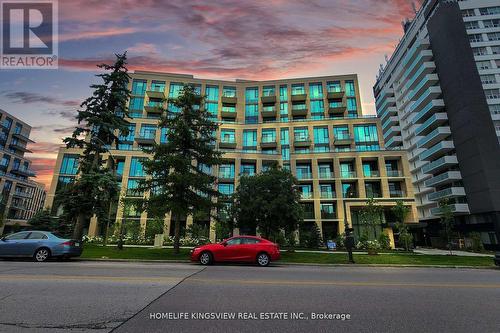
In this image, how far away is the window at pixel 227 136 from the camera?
53000 mm

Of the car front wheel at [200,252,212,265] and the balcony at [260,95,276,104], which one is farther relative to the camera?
the balcony at [260,95,276,104]

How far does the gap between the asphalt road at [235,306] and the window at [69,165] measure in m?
45.0

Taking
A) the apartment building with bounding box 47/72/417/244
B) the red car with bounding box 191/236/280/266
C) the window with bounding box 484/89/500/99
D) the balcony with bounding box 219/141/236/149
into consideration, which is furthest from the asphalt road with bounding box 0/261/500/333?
the window with bounding box 484/89/500/99

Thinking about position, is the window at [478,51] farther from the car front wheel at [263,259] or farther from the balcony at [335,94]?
the car front wheel at [263,259]

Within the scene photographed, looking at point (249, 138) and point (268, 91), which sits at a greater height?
point (268, 91)

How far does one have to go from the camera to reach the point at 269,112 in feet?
188

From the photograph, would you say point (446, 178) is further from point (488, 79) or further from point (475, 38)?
point (475, 38)

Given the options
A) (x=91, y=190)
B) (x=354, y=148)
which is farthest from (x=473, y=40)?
(x=91, y=190)

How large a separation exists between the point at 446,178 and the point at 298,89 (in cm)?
3350

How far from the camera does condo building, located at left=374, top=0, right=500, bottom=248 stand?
42906 millimetres

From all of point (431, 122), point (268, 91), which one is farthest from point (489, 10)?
point (268, 91)

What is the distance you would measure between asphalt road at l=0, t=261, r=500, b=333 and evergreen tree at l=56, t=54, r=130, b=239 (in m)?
13.9

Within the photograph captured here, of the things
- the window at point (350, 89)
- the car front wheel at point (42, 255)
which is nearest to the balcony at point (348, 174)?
the window at point (350, 89)

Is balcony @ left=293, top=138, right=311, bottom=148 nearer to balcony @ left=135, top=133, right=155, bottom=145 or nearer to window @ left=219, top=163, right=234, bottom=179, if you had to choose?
window @ left=219, top=163, right=234, bottom=179
